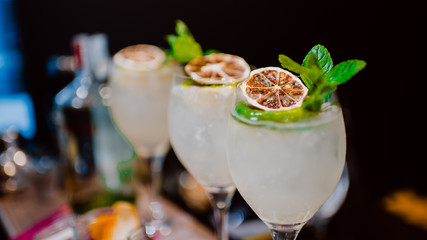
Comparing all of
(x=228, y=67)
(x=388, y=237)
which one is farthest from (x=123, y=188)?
(x=388, y=237)

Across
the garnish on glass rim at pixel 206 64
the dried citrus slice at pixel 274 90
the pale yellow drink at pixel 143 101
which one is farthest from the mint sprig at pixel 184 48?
the dried citrus slice at pixel 274 90

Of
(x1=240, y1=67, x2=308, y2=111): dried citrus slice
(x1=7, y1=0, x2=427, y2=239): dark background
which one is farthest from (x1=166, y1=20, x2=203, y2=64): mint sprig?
(x1=7, y1=0, x2=427, y2=239): dark background

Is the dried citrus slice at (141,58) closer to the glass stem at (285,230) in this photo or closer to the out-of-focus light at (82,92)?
the out-of-focus light at (82,92)

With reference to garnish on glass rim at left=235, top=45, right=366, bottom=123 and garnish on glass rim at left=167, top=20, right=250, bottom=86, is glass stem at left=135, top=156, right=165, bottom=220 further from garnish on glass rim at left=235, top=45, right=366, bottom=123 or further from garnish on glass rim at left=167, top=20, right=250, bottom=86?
garnish on glass rim at left=235, top=45, right=366, bottom=123

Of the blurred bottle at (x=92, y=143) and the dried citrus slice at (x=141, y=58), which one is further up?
the dried citrus slice at (x=141, y=58)

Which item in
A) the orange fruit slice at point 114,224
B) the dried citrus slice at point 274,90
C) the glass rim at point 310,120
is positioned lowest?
the orange fruit slice at point 114,224

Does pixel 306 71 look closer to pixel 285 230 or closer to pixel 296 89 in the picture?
pixel 296 89
